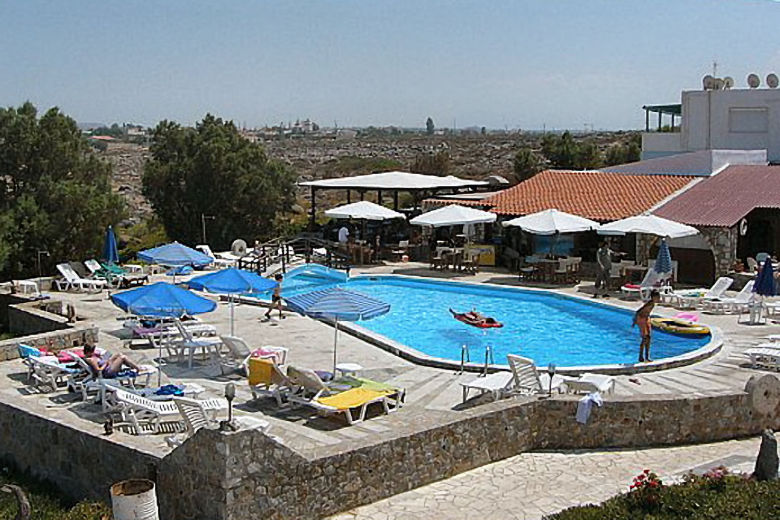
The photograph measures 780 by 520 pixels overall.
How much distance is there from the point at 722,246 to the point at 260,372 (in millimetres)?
13852

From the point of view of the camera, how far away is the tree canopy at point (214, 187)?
102ft

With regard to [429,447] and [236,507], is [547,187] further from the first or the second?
[236,507]

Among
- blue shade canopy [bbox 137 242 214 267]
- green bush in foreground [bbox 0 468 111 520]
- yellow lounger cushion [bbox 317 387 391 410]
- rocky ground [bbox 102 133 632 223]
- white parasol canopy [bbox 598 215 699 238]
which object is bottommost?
green bush in foreground [bbox 0 468 111 520]

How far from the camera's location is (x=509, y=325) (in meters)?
19.2

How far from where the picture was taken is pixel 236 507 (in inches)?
350

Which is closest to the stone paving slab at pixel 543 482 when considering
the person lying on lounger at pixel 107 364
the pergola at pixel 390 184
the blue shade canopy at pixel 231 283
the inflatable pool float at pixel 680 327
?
the person lying on lounger at pixel 107 364

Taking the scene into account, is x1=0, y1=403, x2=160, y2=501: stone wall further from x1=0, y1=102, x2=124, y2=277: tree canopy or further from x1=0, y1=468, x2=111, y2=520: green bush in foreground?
x1=0, y1=102, x2=124, y2=277: tree canopy

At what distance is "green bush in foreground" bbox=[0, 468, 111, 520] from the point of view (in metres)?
8.88

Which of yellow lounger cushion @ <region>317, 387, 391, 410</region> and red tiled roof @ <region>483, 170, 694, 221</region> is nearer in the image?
yellow lounger cushion @ <region>317, 387, 391, 410</region>

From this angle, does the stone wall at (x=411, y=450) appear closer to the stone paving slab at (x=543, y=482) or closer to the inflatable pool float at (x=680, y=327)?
the stone paving slab at (x=543, y=482)

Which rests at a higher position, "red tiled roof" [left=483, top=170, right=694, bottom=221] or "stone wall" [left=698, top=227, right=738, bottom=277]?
"red tiled roof" [left=483, top=170, right=694, bottom=221]

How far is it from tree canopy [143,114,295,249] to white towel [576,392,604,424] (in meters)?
21.7

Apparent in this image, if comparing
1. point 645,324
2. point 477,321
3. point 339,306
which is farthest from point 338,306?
point 477,321

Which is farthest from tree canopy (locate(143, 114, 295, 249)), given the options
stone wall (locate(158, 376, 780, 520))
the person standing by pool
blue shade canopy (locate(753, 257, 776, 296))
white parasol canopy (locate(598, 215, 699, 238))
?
stone wall (locate(158, 376, 780, 520))
